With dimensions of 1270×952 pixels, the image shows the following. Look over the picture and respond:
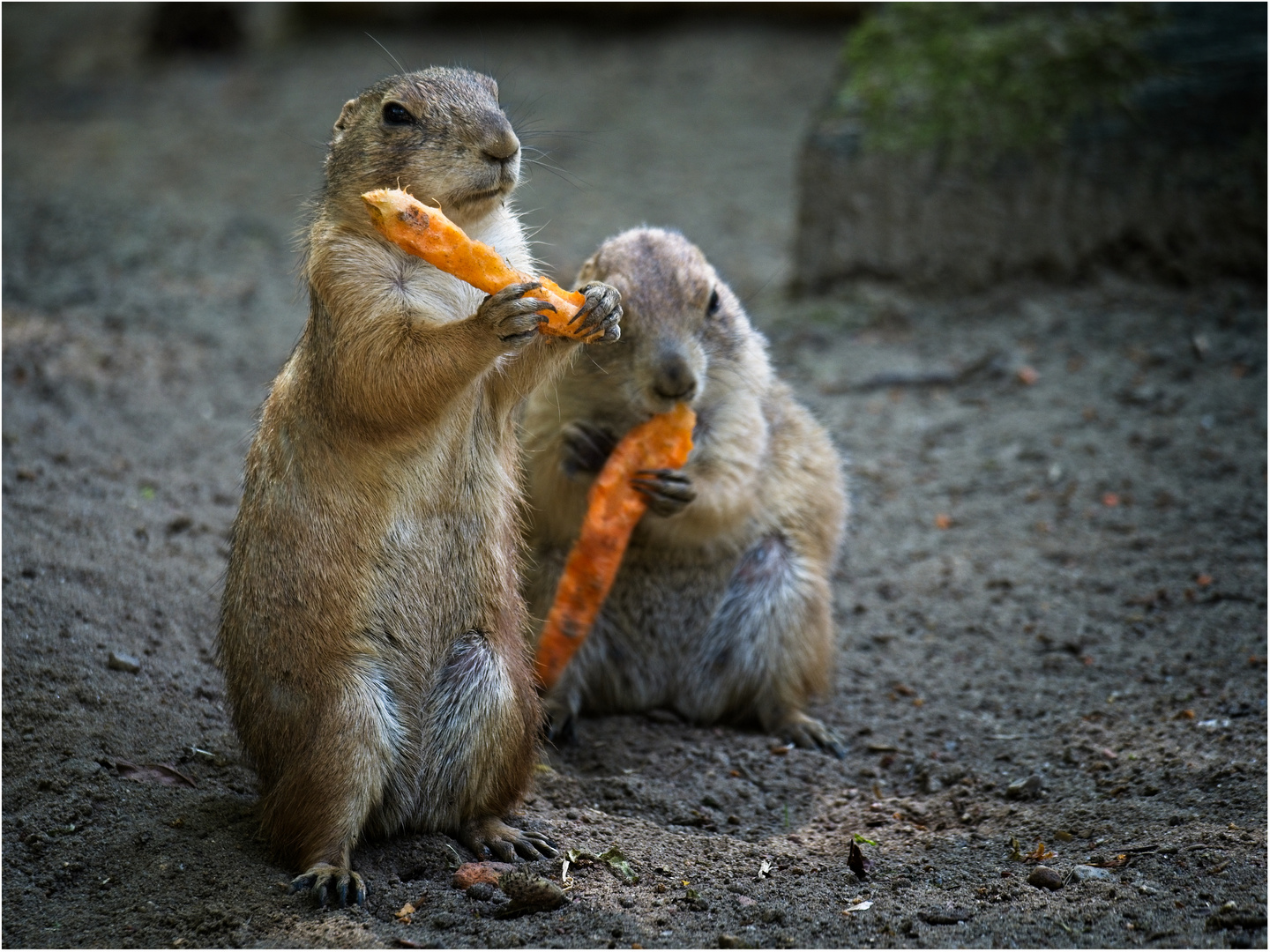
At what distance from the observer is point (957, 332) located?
9.98 metres

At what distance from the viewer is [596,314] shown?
4.42 metres

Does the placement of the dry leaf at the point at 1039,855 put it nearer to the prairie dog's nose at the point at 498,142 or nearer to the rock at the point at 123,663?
the prairie dog's nose at the point at 498,142

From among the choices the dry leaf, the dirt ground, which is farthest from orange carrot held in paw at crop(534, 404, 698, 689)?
the dry leaf

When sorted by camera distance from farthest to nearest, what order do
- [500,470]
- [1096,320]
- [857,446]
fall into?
[1096,320] < [857,446] < [500,470]

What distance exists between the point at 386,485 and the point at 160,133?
38.9 feet

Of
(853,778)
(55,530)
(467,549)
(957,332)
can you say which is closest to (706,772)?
(853,778)

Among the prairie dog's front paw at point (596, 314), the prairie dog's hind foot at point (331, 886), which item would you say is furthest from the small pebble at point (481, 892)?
the prairie dog's front paw at point (596, 314)

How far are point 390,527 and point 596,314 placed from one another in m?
1.07

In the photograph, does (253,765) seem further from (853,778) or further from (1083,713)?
(1083,713)

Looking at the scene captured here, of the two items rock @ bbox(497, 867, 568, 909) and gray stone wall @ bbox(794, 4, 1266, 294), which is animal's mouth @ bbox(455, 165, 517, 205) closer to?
rock @ bbox(497, 867, 568, 909)

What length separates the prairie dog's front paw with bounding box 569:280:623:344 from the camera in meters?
4.41

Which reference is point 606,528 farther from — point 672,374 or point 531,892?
point 531,892

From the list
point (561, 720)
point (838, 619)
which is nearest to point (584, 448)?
point (561, 720)

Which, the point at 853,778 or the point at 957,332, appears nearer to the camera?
the point at 853,778
